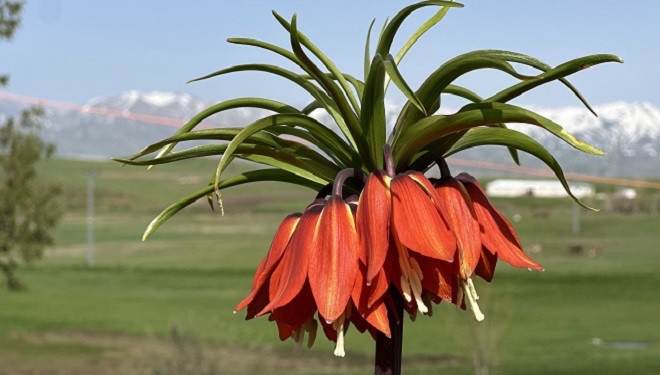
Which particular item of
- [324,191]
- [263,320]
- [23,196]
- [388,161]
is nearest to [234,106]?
[324,191]

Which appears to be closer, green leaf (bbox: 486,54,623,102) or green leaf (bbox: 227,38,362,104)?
green leaf (bbox: 486,54,623,102)

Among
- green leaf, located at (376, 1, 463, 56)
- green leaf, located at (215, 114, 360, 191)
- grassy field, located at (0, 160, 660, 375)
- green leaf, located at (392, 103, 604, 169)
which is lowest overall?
grassy field, located at (0, 160, 660, 375)

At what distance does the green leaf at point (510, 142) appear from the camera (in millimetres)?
1380

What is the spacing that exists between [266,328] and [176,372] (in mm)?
13459

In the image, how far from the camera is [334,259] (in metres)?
1.36

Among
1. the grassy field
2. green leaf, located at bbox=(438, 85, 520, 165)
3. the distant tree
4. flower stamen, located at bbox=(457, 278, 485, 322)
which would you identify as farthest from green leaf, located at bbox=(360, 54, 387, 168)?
the distant tree

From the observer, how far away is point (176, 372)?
35.4 feet

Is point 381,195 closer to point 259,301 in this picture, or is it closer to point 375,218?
point 375,218

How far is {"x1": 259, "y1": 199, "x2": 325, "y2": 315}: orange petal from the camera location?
4.49 feet

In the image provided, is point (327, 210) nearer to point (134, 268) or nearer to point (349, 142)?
point (349, 142)

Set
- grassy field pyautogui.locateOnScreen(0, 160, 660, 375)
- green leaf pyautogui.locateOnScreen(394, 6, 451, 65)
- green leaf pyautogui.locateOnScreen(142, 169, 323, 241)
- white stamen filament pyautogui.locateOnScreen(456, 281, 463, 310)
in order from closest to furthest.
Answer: white stamen filament pyautogui.locateOnScreen(456, 281, 463, 310), green leaf pyautogui.locateOnScreen(142, 169, 323, 241), green leaf pyautogui.locateOnScreen(394, 6, 451, 65), grassy field pyautogui.locateOnScreen(0, 160, 660, 375)

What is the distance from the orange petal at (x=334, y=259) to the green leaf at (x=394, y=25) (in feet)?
0.86

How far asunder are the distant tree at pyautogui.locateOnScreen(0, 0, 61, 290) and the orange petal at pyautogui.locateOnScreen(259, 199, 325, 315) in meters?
17.8

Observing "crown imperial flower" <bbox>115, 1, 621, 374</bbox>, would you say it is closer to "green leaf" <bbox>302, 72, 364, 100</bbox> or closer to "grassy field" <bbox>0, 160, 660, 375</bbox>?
"green leaf" <bbox>302, 72, 364, 100</bbox>
